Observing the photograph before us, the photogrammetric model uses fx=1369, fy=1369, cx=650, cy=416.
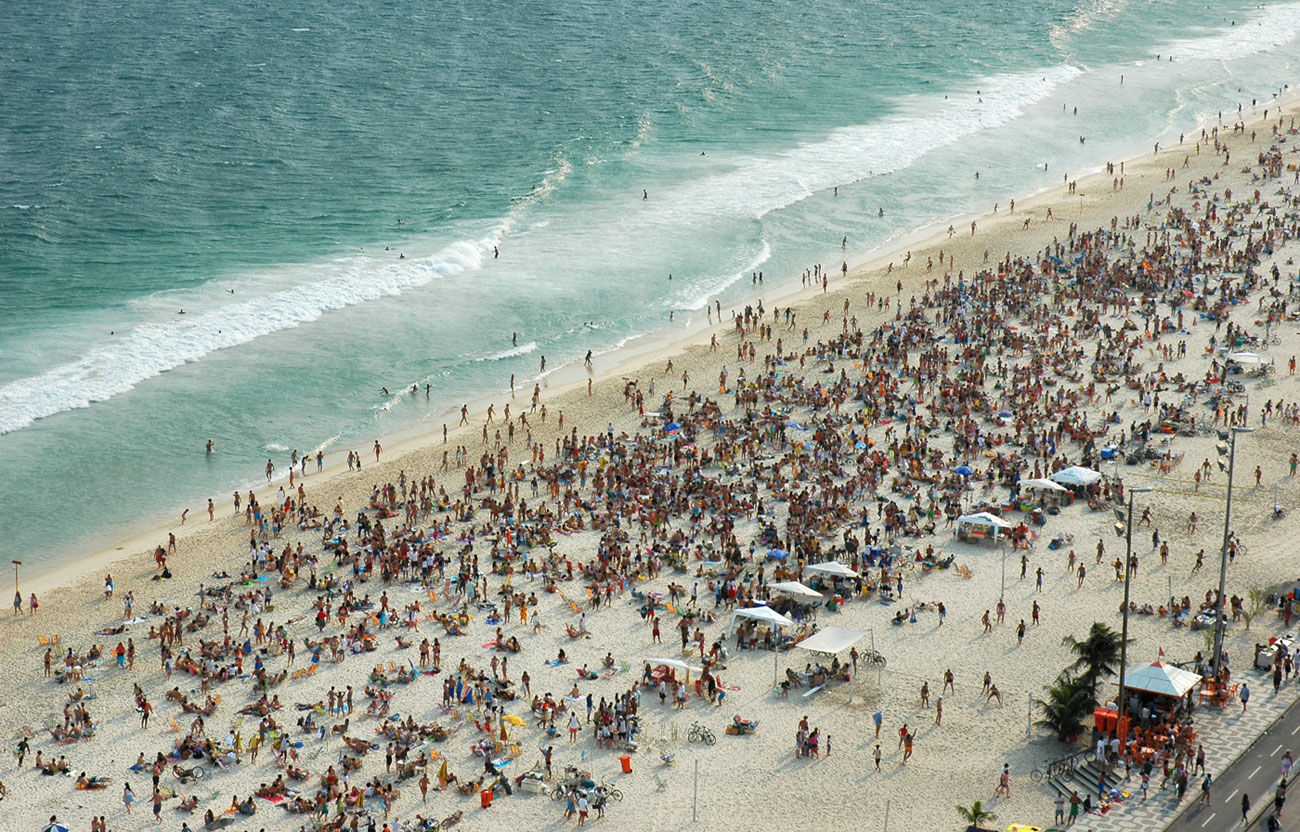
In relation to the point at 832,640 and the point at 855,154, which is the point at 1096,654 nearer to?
the point at 832,640

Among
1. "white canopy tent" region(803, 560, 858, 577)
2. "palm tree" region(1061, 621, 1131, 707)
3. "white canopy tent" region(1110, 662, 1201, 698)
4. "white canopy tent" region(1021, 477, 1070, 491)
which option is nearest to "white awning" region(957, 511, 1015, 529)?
"white canopy tent" region(1021, 477, 1070, 491)

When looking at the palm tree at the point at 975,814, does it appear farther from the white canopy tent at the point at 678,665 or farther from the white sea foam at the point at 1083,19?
the white sea foam at the point at 1083,19

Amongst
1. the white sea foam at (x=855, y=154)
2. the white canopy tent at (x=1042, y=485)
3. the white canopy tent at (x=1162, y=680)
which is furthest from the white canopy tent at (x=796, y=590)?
the white sea foam at (x=855, y=154)

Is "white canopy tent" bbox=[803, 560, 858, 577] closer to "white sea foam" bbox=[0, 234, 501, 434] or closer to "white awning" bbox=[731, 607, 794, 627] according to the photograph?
"white awning" bbox=[731, 607, 794, 627]

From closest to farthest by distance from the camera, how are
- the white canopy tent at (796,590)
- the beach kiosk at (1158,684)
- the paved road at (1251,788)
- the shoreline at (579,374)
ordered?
1. the paved road at (1251,788)
2. the beach kiosk at (1158,684)
3. the white canopy tent at (796,590)
4. the shoreline at (579,374)

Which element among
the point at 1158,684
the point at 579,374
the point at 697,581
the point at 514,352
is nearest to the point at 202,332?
the point at 514,352

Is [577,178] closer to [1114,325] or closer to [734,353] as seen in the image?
[734,353]
